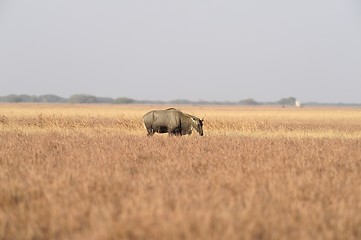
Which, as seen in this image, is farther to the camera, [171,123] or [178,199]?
[171,123]

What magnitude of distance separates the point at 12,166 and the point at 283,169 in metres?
5.43

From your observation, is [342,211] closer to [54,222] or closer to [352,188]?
[352,188]

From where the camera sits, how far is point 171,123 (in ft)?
57.8

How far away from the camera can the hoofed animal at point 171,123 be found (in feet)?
57.8

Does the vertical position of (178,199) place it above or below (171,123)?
below

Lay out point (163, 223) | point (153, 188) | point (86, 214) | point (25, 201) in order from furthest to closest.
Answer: point (153, 188), point (25, 201), point (86, 214), point (163, 223)

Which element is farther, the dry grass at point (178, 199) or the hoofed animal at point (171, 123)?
the hoofed animal at point (171, 123)

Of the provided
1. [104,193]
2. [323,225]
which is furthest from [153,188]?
[323,225]

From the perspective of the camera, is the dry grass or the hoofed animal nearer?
the dry grass

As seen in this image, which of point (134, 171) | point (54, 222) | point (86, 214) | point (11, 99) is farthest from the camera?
point (11, 99)

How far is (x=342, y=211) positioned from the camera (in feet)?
15.3

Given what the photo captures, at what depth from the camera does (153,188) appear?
586 centimetres

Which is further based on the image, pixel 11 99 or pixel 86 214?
pixel 11 99

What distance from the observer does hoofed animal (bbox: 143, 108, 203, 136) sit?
57.8 feet
